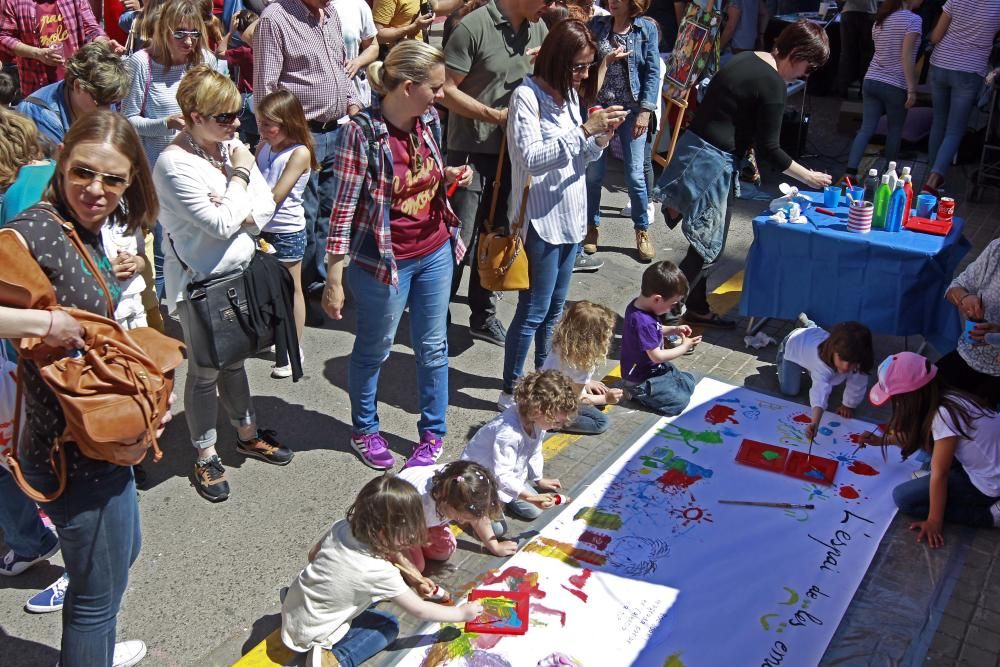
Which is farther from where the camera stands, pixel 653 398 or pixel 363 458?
pixel 653 398

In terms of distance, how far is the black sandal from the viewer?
5.98 m

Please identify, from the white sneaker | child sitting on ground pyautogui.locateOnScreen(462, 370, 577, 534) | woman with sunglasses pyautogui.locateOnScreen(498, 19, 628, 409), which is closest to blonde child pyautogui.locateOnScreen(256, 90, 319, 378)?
woman with sunglasses pyautogui.locateOnScreen(498, 19, 628, 409)

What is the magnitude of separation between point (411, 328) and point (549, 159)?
3.24 feet

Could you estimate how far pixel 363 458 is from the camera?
14.8 feet

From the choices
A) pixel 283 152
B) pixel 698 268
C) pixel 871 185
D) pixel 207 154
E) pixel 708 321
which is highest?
pixel 207 154

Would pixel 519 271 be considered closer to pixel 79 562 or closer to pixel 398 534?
pixel 398 534

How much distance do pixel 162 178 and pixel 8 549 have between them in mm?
1623

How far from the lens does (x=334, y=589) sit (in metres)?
3.12

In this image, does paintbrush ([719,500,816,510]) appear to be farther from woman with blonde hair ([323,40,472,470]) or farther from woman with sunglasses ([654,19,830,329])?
woman with sunglasses ([654,19,830,329])

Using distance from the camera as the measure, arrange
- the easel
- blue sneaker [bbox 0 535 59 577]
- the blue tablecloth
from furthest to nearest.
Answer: the easel, the blue tablecloth, blue sneaker [bbox 0 535 59 577]

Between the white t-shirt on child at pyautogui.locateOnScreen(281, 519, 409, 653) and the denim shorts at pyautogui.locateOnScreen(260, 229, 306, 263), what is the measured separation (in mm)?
2262

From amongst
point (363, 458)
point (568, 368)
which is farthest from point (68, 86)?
point (568, 368)

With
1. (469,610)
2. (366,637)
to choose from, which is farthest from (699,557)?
(366,637)

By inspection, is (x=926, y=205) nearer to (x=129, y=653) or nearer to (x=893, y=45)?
(x=893, y=45)
